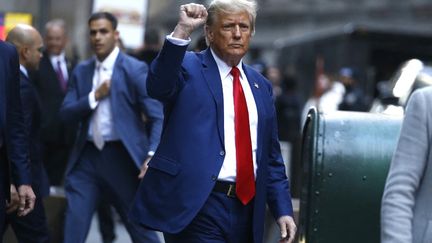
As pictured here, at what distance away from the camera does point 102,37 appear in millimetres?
8844

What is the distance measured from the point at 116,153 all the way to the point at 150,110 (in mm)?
356

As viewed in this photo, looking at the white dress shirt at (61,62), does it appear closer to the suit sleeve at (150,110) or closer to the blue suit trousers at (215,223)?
the suit sleeve at (150,110)

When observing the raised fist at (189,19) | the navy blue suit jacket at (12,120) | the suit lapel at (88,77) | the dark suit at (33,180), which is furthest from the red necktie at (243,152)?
the suit lapel at (88,77)

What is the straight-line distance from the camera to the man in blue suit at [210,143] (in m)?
5.92

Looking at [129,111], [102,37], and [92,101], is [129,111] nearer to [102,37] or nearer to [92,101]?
[92,101]

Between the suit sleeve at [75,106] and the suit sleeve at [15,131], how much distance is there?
1.65 meters

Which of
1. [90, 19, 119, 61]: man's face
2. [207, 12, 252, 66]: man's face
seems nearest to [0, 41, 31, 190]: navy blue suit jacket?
[207, 12, 252, 66]: man's face

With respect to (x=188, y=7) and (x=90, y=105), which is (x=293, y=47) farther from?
(x=188, y=7)

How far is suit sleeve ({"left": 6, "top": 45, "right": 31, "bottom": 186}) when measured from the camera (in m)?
6.72

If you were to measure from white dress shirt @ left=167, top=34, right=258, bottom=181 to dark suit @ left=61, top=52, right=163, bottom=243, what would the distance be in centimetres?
223

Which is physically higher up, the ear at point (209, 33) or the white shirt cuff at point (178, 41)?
the white shirt cuff at point (178, 41)

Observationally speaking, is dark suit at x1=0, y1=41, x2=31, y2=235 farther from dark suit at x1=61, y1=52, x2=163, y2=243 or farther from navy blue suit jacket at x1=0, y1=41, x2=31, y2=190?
dark suit at x1=61, y1=52, x2=163, y2=243

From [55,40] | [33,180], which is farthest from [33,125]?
[55,40]

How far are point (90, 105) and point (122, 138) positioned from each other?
32cm
